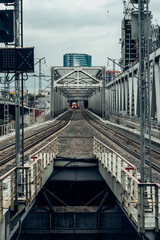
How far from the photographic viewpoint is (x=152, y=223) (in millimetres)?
6715

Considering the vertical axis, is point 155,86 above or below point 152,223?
above

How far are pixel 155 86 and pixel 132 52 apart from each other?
78.2 meters

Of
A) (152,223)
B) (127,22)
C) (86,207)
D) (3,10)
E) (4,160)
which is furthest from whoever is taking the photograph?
(127,22)

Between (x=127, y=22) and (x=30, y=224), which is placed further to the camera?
(x=127, y=22)

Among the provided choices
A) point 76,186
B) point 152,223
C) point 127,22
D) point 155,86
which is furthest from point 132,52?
point 152,223

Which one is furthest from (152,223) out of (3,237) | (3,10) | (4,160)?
(4,160)

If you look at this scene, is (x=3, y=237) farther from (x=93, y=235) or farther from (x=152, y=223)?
(x=93, y=235)

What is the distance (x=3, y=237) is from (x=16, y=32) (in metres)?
5.64

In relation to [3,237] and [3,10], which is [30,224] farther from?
[3,10]

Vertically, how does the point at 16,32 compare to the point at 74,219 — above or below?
above

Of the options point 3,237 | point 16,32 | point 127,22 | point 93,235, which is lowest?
Result: point 93,235

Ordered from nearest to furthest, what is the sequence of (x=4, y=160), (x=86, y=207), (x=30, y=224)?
(x=30, y=224) → (x=86, y=207) → (x=4, y=160)

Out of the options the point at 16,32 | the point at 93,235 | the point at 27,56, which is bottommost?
the point at 93,235

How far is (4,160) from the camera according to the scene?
14.5m
